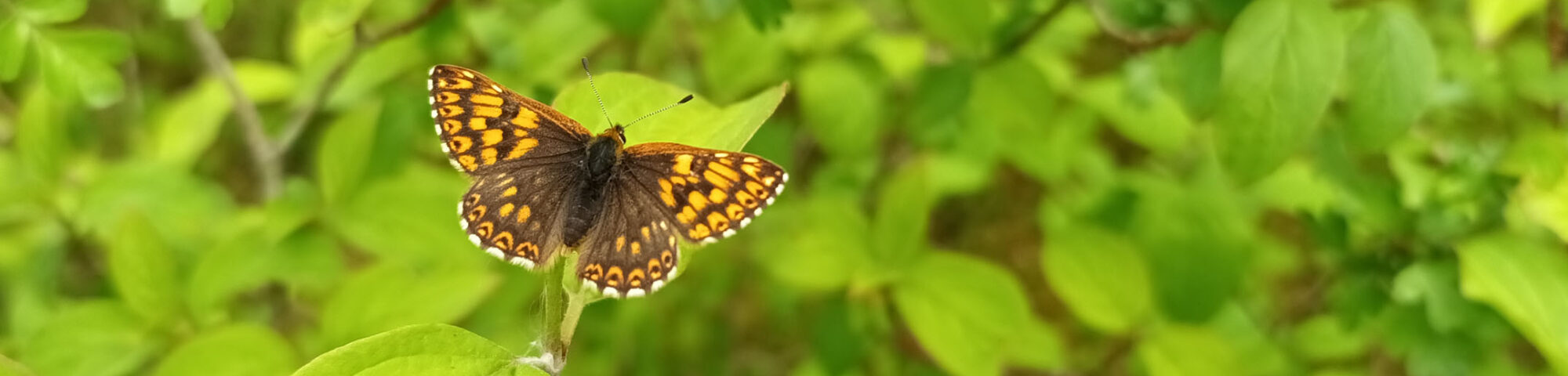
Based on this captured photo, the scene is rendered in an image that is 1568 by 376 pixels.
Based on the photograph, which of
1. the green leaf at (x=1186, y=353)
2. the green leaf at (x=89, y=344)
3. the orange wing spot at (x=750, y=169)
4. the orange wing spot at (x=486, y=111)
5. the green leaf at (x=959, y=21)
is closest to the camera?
the orange wing spot at (x=750, y=169)

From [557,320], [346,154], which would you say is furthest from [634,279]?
[346,154]

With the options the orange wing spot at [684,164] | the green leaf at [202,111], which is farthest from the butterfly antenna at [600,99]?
the green leaf at [202,111]

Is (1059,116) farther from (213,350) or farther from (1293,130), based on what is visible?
(213,350)

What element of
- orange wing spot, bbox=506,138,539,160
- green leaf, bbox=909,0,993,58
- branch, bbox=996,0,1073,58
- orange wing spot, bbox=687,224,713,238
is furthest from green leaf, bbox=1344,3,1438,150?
orange wing spot, bbox=506,138,539,160

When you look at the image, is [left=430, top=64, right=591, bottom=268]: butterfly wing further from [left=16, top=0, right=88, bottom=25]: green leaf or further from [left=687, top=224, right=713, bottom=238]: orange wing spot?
[left=16, top=0, right=88, bottom=25]: green leaf

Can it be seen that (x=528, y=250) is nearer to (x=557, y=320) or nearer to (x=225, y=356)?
(x=557, y=320)

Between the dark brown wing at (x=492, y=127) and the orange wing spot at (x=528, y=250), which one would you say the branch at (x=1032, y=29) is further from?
the orange wing spot at (x=528, y=250)
